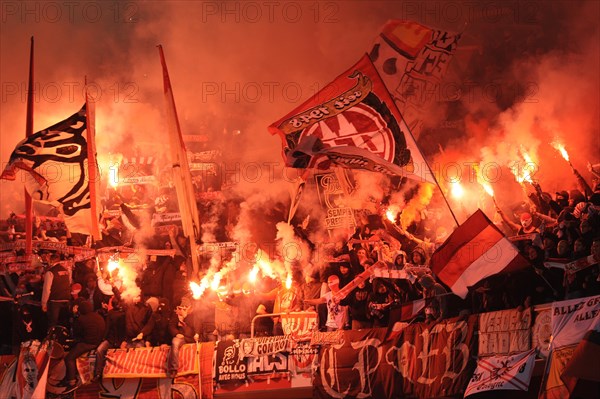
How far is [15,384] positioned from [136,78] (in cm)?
707

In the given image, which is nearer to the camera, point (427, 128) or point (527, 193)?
point (527, 193)

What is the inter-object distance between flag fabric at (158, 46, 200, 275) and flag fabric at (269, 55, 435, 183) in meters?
3.15

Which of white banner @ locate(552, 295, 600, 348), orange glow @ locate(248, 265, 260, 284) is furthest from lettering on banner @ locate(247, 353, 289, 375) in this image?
white banner @ locate(552, 295, 600, 348)

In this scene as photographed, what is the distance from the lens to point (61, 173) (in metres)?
14.9

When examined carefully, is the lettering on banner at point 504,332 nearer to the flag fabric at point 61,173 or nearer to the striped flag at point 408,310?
the striped flag at point 408,310

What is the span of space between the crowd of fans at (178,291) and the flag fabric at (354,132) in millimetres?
1889

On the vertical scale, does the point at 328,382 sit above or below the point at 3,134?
below

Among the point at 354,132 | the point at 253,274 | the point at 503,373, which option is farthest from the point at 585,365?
the point at 253,274

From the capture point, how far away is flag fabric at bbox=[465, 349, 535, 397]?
10430 mm

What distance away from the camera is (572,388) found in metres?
9.60

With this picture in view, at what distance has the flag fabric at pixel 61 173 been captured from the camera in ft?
48.5

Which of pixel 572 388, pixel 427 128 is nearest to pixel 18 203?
pixel 427 128

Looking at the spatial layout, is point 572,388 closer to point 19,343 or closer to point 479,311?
point 479,311

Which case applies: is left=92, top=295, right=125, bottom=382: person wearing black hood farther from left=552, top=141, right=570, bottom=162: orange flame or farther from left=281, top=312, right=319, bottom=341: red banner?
left=552, top=141, right=570, bottom=162: orange flame
